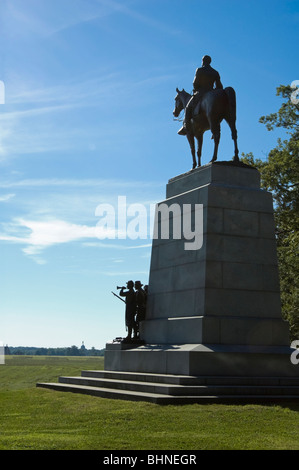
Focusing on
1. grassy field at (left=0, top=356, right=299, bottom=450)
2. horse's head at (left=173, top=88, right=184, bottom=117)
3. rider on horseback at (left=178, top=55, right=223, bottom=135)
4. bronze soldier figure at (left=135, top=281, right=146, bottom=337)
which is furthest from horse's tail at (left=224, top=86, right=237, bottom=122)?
grassy field at (left=0, top=356, right=299, bottom=450)

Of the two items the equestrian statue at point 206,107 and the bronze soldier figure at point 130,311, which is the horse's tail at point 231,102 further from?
the bronze soldier figure at point 130,311

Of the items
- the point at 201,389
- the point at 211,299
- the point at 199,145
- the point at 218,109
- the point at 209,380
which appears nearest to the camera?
the point at 201,389

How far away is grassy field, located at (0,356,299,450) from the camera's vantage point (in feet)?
32.2

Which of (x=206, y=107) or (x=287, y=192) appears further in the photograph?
(x=287, y=192)

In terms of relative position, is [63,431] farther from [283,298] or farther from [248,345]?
[283,298]

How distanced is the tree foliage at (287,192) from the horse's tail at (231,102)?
12.4m

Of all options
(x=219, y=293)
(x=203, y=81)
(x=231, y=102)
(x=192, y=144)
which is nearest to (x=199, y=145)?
(x=192, y=144)

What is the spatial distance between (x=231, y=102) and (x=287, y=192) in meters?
13.3

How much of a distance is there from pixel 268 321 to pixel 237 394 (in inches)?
138

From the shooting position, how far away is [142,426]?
11445 millimetres

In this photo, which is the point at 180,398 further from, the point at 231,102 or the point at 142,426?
the point at 231,102

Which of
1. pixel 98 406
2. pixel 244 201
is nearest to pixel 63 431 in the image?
pixel 98 406

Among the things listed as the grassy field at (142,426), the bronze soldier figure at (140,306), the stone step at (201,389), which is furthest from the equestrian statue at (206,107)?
the grassy field at (142,426)

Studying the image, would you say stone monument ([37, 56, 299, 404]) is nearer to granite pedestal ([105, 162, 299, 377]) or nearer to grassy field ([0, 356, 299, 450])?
granite pedestal ([105, 162, 299, 377])
